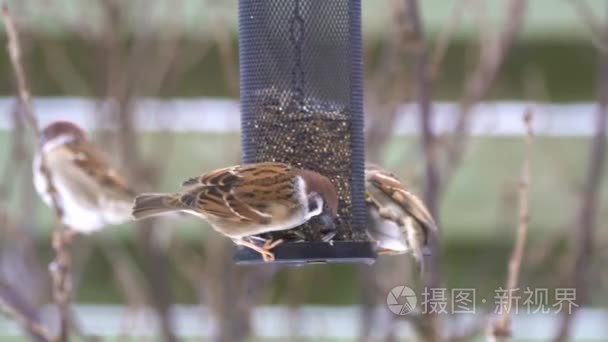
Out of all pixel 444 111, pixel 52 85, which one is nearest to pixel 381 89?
pixel 444 111

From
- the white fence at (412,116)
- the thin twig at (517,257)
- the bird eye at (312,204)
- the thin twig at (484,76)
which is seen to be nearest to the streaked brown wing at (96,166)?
the white fence at (412,116)

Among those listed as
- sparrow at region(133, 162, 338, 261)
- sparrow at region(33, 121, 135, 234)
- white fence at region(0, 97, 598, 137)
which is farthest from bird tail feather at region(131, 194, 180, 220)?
white fence at region(0, 97, 598, 137)

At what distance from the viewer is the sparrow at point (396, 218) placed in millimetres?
4309

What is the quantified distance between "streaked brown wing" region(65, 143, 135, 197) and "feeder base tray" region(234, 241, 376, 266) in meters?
2.32

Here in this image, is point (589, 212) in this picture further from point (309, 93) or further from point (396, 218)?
point (309, 93)

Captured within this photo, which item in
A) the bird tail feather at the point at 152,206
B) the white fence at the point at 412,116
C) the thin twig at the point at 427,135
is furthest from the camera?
the white fence at the point at 412,116

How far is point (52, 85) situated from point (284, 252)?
4902 millimetres

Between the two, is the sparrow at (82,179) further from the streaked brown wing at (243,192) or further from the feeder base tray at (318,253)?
the feeder base tray at (318,253)

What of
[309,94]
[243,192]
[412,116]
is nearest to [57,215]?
→ [243,192]

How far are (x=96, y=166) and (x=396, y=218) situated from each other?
7.79 feet

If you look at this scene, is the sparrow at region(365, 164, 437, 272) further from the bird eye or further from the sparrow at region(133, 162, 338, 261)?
the bird eye

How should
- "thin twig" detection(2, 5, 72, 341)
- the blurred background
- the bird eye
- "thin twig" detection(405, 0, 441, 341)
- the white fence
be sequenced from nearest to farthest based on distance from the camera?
the bird eye → "thin twig" detection(2, 5, 72, 341) → "thin twig" detection(405, 0, 441, 341) → the blurred background → the white fence

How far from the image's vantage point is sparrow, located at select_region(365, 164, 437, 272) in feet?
14.1

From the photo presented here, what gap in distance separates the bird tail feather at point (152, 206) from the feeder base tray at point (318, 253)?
35 cm
